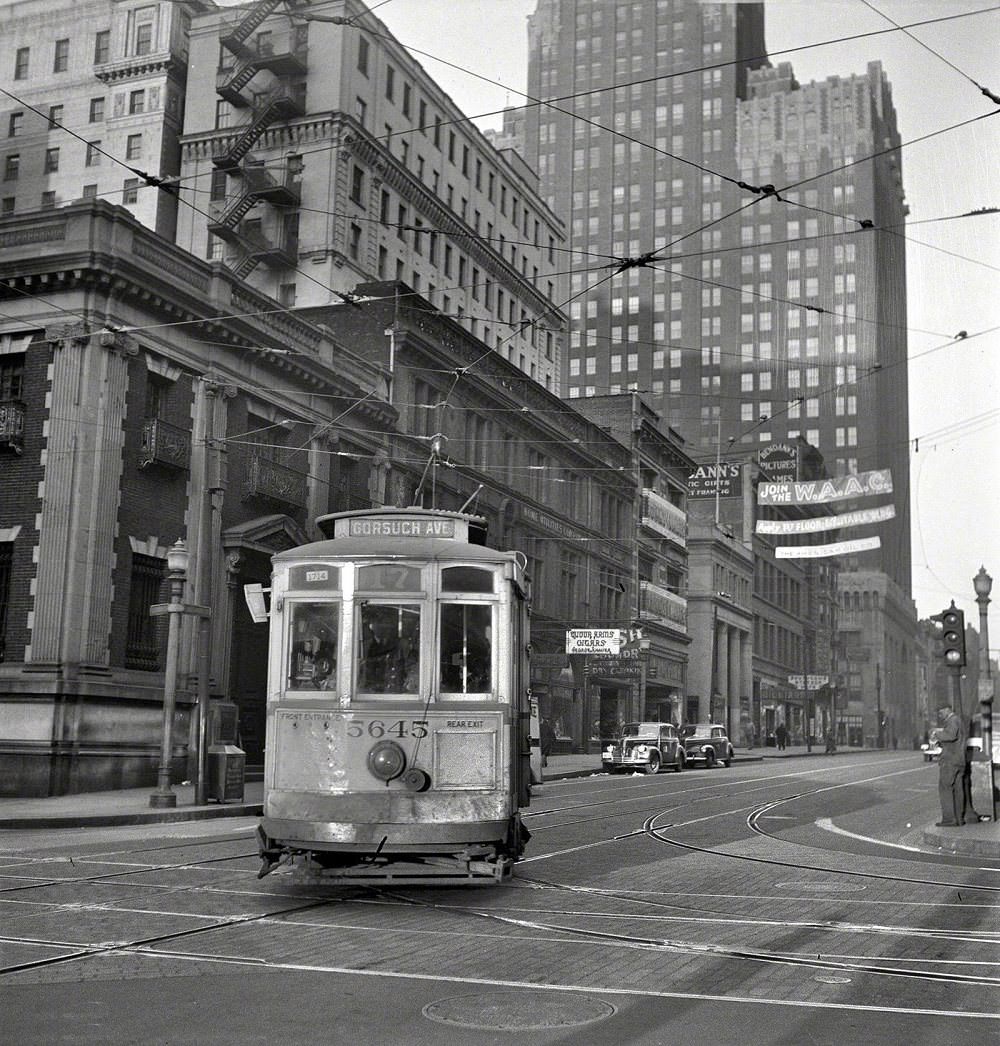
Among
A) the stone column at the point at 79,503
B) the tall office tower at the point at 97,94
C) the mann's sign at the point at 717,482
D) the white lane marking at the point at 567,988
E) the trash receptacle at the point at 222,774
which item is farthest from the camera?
the tall office tower at the point at 97,94

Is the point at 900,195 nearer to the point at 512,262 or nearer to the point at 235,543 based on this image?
the point at 235,543

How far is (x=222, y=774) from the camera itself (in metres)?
21.8

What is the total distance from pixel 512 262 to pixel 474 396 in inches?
934

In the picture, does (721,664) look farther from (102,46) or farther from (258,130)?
(102,46)

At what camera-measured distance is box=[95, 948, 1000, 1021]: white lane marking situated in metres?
6.66

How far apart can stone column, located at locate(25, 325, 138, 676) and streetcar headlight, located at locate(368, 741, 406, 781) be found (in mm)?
15660

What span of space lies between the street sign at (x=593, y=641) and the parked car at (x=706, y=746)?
542 cm

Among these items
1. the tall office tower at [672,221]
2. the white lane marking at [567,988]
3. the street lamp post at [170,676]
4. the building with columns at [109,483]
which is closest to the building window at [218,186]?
the building with columns at [109,483]

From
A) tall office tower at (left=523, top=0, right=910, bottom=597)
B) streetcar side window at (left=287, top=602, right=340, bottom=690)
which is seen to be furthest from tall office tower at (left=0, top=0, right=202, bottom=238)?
tall office tower at (left=523, top=0, right=910, bottom=597)

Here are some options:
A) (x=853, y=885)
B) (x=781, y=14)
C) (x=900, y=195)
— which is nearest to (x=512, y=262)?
(x=900, y=195)

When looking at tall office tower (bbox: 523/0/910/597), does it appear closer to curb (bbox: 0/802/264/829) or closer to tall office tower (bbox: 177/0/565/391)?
tall office tower (bbox: 177/0/565/391)

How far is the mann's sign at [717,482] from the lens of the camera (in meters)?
38.8

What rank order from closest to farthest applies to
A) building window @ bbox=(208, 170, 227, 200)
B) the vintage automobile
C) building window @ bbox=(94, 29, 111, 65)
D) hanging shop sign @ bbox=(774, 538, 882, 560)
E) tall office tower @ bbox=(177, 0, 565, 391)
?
hanging shop sign @ bbox=(774, 538, 882, 560), the vintage automobile, tall office tower @ bbox=(177, 0, 565, 391), building window @ bbox=(208, 170, 227, 200), building window @ bbox=(94, 29, 111, 65)

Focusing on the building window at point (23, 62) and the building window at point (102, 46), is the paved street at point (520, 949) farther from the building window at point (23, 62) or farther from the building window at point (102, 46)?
the building window at point (23, 62)
